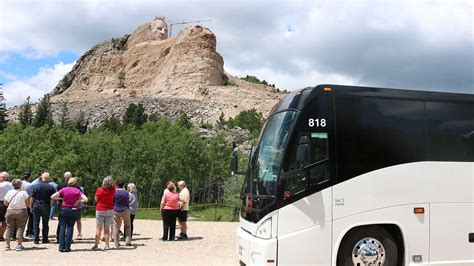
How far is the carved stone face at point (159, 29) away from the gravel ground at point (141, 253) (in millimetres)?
174541

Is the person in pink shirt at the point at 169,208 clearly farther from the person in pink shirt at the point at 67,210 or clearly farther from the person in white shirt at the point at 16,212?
the person in white shirt at the point at 16,212

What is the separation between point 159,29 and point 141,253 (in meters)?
181

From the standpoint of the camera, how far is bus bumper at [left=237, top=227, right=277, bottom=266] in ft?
23.5

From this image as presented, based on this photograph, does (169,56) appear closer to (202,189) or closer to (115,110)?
Answer: (115,110)

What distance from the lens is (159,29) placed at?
7269 inches

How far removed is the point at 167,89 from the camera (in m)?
147

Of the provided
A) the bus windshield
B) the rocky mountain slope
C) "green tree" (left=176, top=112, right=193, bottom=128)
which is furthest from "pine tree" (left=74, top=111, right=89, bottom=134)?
the bus windshield

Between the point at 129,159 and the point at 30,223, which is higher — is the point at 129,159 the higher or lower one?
the higher one

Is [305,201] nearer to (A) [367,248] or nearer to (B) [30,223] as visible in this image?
(A) [367,248]

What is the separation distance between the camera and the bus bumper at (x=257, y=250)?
7.15 metres

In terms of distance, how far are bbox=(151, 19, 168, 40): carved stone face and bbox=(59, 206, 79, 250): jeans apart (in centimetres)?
17732

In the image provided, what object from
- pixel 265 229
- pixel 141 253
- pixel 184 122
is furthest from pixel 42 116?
pixel 265 229

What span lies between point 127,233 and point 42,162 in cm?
3642

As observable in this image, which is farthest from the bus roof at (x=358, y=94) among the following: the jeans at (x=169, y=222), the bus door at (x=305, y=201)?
the jeans at (x=169, y=222)
